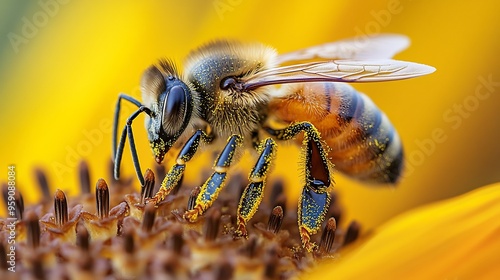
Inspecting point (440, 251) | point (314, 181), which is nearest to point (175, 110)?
point (314, 181)

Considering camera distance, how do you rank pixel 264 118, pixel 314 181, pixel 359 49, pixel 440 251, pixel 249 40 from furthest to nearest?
pixel 249 40 → pixel 359 49 → pixel 264 118 → pixel 314 181 → pixel 440 251

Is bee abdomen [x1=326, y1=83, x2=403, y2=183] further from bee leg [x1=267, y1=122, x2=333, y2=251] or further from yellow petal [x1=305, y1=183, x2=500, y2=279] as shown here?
yellow petal [x1=305, y1=183, x2=500, y2=279]

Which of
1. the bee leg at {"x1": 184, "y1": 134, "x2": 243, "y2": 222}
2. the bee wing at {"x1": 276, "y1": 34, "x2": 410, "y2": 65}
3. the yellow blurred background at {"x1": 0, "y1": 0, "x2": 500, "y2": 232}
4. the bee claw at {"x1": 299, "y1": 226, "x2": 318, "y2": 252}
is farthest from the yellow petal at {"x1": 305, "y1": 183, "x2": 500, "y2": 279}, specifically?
the yellow blurred background at {"x1": 0, "y1": 0, "x2": 500, "y2": 232}

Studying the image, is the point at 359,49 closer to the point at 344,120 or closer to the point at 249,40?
the point at 344,120

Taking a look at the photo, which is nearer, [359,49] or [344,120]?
[344,120]

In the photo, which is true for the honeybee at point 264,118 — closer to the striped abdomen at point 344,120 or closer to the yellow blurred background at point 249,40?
the striped abdomen at point 344,120

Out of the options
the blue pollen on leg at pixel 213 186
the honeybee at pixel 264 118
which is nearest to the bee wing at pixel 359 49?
the honeybee at pixel 264 118
